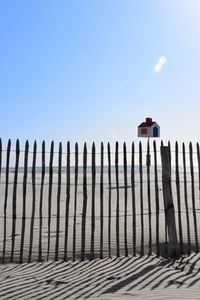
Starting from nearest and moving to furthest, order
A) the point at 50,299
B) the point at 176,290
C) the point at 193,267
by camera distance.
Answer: the point at 50,299 < the point at 176,290 < the point at 193,267

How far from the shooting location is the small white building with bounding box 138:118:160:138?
6.07m

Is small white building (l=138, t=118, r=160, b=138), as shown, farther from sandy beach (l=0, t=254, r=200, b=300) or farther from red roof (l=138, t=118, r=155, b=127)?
sandy beach (l=0, t=254, r=200, b=300)

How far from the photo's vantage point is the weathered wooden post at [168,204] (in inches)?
212

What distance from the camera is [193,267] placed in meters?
4.79

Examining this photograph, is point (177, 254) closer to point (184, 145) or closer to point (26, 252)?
point (184, 145)

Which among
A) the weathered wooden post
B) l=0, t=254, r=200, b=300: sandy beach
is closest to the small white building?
the weathered wooden post

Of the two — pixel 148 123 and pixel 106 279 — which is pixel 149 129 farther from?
pixel 106 279

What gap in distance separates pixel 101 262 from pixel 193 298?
6.15ft

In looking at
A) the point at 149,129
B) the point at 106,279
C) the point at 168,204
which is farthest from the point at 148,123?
the point at 106,279

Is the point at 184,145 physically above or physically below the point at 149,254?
above

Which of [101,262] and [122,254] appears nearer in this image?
[101,262]

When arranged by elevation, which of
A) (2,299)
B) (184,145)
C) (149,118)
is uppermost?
(149,118)

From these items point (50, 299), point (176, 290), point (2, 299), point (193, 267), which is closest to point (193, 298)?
point (176, 290)

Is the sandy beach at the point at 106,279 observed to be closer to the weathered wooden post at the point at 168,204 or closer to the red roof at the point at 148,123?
the weathered wooden post at the point at 168,204
